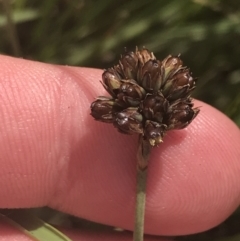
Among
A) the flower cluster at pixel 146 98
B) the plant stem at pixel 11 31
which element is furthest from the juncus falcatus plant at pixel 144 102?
the plant stem at pixel 11 31

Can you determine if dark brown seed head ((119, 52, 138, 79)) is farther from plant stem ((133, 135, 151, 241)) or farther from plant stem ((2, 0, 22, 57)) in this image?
plant stem ((2, 0, 22, 57))

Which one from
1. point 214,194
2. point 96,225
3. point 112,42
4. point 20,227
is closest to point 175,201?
point 214,194

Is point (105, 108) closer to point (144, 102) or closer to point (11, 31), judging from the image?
point (144, 102)

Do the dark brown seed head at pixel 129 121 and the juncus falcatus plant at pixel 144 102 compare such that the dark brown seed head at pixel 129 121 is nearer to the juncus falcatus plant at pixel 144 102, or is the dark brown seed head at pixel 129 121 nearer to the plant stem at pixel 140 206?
the juncus falcatus plant at pixel 144 102

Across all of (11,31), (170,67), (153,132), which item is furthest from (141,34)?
(153,132)

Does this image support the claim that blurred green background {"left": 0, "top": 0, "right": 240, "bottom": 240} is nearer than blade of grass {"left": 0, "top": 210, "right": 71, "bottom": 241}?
No

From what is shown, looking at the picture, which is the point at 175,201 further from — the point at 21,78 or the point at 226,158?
the point at 21,78

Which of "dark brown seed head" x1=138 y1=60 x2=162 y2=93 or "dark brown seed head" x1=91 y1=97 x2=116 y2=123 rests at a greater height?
"dark brown seed head" x1=138 y1=60 x2=162 y2=93

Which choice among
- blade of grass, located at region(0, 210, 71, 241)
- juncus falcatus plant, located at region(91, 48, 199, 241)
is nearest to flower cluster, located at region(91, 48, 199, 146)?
juncus falcatus plant, located at region(91, 48, 199, 241)
